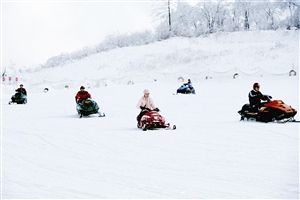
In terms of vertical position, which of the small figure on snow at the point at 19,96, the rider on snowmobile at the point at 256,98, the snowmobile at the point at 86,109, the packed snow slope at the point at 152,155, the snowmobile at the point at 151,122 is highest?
the small figure on snow at the point at 19,96

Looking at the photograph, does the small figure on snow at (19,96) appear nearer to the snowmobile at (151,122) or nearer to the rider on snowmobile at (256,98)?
the snowmobile at (151,122)

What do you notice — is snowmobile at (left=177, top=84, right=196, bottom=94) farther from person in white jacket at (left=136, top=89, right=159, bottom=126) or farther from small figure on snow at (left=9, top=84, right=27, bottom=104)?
person in white jacket at (left=136, top=89, right=159, bottom=126)

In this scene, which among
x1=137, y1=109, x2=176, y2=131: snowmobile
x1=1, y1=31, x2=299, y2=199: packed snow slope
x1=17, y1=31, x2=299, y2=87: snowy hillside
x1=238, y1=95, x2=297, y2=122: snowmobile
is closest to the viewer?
x1=1, y1=31, x2=299, y2=199: packed snow slope

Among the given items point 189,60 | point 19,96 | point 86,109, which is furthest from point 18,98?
point 189,60

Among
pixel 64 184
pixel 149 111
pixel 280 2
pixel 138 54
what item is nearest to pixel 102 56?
pixel 138 54

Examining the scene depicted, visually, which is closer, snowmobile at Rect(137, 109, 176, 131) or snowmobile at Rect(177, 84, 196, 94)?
snowmobile at Rect(137, 109, 176, 131)

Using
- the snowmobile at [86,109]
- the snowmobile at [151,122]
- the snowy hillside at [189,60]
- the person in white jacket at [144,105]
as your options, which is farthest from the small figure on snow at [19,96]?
the snowy hillside at [189,60]

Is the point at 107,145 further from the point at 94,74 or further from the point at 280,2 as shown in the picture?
the point at 280,2

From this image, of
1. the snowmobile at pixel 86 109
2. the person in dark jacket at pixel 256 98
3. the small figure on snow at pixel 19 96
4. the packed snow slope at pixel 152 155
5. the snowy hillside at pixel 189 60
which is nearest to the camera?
the packed snow slope at pixel 152 155

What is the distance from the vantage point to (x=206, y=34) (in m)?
70.4

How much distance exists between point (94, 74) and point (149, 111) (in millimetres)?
45416

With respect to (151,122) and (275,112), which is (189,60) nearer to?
(275,112)

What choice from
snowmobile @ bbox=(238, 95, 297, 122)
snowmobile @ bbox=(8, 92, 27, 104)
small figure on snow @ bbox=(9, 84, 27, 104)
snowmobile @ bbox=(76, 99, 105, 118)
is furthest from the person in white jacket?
snowmobile @ bbox=(8, 92, 27, 104)

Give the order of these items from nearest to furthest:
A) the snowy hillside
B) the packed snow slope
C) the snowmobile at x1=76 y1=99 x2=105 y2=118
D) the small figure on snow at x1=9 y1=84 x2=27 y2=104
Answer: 1. the packed snow slope
2. the snowmobile at x1=76 y1=99 x2=105 y2=118
3. the small figure on snow at x1=9 y1=84 x2=27 y2=104
4. the snowy hillside
